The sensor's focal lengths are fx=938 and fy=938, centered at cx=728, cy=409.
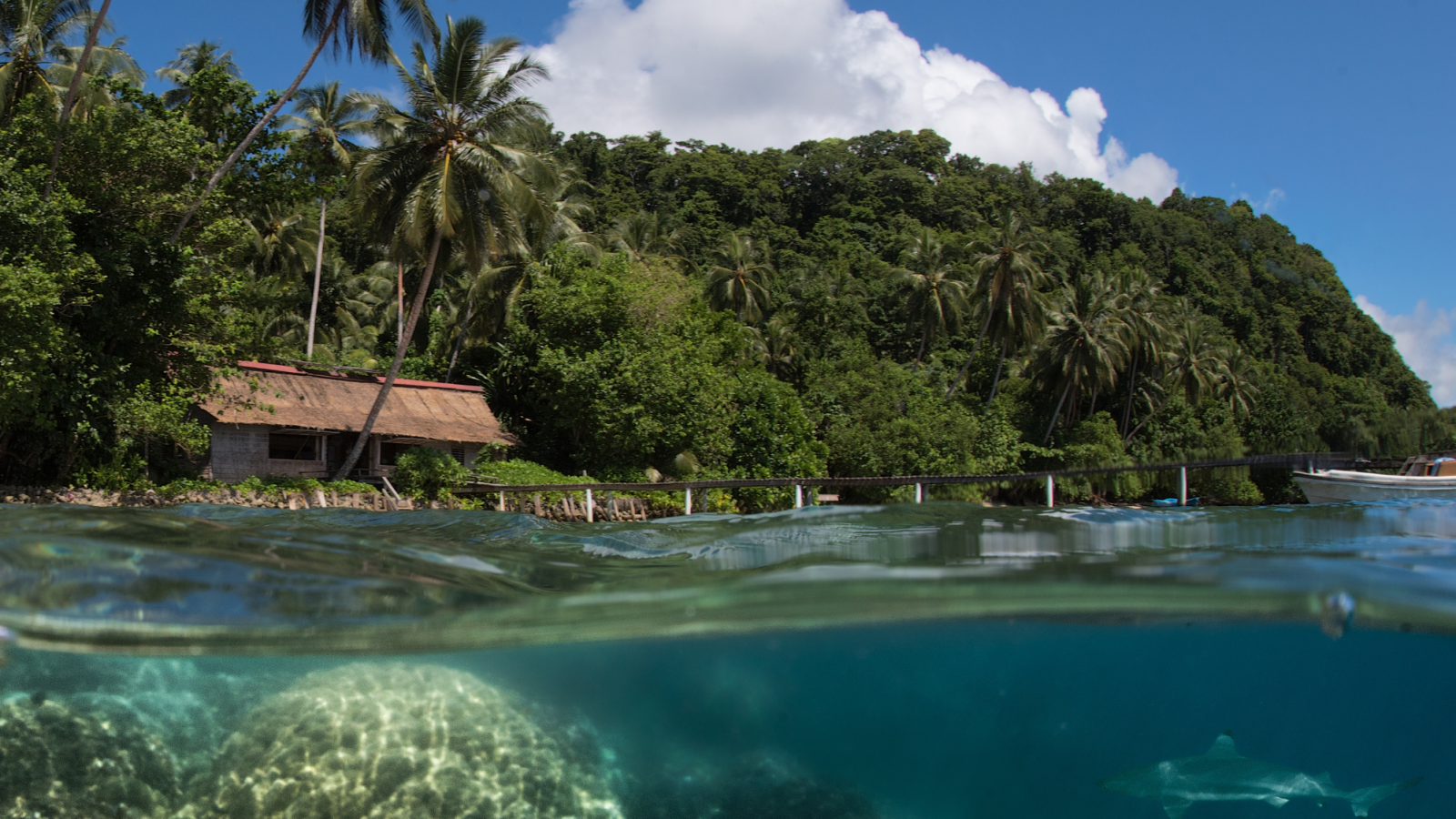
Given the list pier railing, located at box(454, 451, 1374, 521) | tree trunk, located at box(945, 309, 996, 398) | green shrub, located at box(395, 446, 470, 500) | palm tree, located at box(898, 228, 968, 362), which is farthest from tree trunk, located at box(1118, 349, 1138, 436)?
green shrub, located at box(395, 446, 470, 500)

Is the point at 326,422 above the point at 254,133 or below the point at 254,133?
below

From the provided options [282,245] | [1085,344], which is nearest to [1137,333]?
[1085,344]

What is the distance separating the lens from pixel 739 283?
45.8m

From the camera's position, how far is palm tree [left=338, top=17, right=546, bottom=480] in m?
23.1

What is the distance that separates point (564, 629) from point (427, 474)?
17760mm

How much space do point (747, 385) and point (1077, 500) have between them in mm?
11493

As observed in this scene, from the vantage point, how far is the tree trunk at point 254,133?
20312mm

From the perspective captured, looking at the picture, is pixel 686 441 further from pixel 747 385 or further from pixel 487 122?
pixel 487 122

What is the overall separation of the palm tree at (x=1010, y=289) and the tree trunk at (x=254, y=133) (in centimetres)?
3152

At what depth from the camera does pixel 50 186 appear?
706 inches

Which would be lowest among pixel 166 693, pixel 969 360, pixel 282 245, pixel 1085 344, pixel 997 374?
pixel 166 693

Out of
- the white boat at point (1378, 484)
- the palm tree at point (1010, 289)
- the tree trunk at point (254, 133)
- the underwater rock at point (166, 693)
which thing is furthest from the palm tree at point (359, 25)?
the palm tree at point (1010, 289)

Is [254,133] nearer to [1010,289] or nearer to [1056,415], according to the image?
[1010,289]

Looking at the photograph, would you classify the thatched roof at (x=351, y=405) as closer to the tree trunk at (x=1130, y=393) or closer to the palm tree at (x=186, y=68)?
the palm tree at (x=186, y=68)
